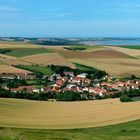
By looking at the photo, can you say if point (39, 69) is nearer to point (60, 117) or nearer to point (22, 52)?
point (22, 52)

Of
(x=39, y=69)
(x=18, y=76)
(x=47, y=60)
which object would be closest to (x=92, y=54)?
(x=47, y=60)

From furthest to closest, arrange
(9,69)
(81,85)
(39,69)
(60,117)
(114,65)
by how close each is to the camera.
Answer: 1. (114,65)
2. (39,69)
3. (9,69)
4. (81,85)
5. (60,117)

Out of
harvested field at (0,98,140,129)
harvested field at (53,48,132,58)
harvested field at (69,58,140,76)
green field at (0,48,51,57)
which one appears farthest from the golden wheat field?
harvested field at (0,98,140,129)

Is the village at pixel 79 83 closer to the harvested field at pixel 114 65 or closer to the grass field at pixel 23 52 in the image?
the harvested field at pixel 114 65

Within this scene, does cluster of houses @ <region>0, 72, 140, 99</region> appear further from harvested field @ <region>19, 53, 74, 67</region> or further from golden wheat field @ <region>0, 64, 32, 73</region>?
harvested field @ <region>19, 53, 74, 67</region>

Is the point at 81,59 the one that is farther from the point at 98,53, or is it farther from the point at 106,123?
the point at 106,123

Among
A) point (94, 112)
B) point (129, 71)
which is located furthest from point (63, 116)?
point (129, 71)

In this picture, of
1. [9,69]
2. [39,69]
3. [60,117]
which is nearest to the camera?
[60,117]
